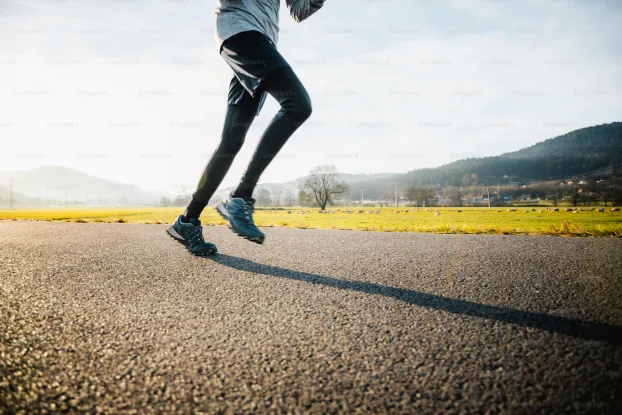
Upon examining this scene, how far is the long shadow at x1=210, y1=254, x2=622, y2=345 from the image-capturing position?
1.05 metres

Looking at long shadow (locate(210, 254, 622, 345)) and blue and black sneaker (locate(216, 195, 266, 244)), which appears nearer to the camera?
long shadow (locate(210, 254, 622, 345))

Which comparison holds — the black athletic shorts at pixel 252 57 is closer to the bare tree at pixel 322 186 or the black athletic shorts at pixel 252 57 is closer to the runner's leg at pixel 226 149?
the runner's leg at pixel 226 149

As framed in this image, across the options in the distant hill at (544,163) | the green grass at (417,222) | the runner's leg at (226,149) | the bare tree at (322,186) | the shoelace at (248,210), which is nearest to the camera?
the shoelace at (248,210)

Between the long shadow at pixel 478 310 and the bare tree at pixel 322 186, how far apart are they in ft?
248

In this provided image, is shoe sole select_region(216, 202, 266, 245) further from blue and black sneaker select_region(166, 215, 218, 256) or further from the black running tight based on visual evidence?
blue and black sneaker select_region(166, 215, 218, 256)

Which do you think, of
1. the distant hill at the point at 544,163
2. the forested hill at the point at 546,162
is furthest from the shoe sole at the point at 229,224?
the distant hill at the point at 544,163

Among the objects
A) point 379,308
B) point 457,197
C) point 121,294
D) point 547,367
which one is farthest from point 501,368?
point 457,197

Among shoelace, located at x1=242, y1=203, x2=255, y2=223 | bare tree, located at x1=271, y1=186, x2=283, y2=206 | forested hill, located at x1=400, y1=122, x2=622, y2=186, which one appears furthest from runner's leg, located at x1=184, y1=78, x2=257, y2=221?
forested hill, located at x1=400, y1=122, x2=622, y2=186

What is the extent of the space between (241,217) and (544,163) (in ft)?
691

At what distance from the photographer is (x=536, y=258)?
236 cm

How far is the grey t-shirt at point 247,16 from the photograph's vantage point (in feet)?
7.13

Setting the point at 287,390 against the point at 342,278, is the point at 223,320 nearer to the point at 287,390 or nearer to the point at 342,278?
the point at 287,390

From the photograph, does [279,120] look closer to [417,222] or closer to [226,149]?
[226,149]

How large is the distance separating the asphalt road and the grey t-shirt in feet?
5.56
